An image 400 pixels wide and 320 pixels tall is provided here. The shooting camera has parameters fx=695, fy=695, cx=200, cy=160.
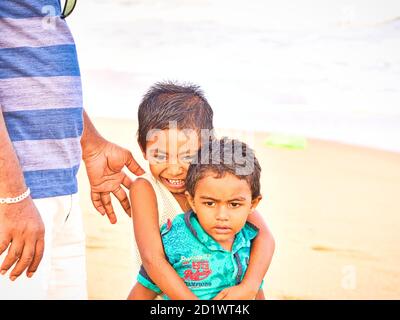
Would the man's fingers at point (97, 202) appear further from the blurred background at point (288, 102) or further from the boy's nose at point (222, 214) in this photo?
the boy's nose at point (222, 214)

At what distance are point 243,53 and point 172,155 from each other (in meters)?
0.53

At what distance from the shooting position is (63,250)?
215 centimetres

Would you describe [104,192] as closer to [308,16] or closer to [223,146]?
[223,146]

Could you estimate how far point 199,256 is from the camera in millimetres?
2203

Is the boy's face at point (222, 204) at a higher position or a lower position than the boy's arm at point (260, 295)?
higher

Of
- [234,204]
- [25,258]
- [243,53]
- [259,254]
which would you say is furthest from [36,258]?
[243,53]

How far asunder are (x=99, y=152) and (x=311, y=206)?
88 cm

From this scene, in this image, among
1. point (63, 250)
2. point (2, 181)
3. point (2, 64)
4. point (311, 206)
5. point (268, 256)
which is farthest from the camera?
point (311, 206)

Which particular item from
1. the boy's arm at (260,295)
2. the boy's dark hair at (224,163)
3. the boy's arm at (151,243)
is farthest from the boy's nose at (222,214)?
the boy's arm at (260,295)

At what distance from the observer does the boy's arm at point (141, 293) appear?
7.53 ft

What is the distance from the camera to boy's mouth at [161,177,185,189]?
7.32 feet

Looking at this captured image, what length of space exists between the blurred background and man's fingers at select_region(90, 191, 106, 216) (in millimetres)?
25

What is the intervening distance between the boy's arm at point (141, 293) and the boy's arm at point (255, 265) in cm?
22

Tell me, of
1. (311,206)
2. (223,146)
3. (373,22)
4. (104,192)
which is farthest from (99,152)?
(373,22)
